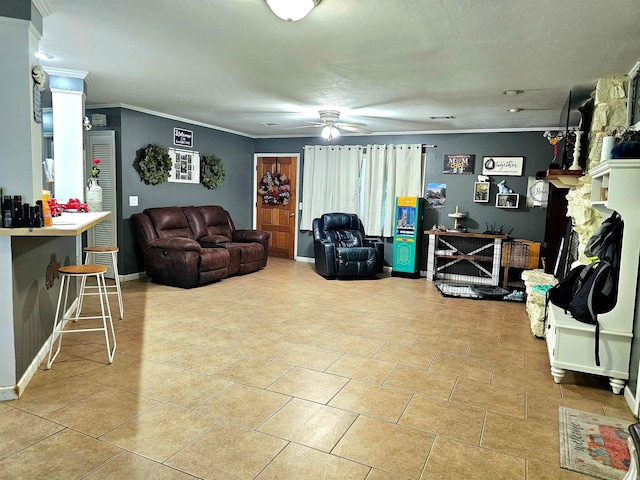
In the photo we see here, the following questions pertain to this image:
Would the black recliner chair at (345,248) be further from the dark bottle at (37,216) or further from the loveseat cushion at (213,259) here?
the dark bottle at (37,216)

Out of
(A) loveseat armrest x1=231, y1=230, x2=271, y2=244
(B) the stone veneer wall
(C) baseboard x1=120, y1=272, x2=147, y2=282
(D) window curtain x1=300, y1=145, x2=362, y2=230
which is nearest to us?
(B) the stone veneer wall

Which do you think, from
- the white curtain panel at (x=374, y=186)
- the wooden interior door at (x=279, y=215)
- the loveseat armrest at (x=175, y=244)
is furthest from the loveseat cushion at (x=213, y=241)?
the white curtain panel at (x=374, y=186)

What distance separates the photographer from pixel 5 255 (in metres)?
2.61

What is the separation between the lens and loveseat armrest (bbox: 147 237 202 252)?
571 centimetres

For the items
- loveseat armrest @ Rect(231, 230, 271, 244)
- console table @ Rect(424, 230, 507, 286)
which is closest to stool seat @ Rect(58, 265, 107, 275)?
loveseat armrest @ Rect(231, 230, 271, 244)

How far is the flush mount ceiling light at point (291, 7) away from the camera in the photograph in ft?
7.59

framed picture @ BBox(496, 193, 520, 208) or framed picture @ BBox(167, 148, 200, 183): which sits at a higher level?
framed picture @ BBox(167, 148, 200, 183)

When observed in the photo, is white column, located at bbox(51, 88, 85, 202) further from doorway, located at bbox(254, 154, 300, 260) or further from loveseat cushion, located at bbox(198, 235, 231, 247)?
doorway, located at bbox(254, 154, 300, 260)

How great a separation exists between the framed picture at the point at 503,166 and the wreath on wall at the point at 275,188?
11.9 ft

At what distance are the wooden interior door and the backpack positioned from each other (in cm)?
592

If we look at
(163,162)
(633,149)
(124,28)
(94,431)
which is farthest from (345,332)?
(163,162)

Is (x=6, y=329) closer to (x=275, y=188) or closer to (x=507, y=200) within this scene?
(x=275, y=188)

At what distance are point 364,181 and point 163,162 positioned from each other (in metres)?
3.42

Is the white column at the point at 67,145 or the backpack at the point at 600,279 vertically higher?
the white column at the point at 67,145
